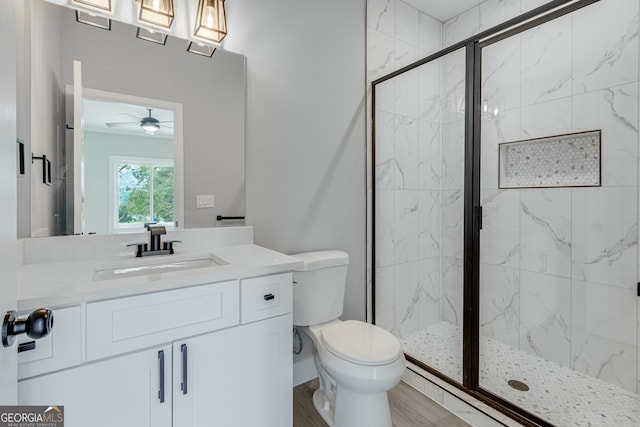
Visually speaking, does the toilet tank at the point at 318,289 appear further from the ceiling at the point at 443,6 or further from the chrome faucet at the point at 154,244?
the ceiling at the point at 443,6

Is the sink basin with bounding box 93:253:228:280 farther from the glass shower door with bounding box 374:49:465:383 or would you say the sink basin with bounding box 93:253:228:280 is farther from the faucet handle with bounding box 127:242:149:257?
the glass shower door with bounding box 374:49:465:383

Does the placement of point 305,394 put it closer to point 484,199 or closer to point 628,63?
point 484,199

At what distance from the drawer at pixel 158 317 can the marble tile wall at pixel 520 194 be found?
4.59 feet

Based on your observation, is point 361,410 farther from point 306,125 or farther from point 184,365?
point 306,125

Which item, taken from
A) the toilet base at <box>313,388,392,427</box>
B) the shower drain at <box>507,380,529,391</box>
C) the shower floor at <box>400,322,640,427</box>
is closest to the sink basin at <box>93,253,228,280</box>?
the toilet base at <box>313,388,392,427</box>

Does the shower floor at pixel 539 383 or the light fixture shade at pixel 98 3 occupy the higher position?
the light fixture shade at pixel 98 3

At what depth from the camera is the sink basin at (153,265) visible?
1225mm

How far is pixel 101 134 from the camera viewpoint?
4.51 ft

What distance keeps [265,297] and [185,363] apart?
0.34m

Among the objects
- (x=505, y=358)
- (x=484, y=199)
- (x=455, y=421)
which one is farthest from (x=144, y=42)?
(x=505, y=358)

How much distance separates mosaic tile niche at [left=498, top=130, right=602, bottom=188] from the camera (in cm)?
184

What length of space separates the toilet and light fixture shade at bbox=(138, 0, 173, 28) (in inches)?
52.3

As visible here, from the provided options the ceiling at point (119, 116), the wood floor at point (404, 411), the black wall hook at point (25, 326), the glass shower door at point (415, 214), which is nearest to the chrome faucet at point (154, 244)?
the ceiling at point (119, 116)

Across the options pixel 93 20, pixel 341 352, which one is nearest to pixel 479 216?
pixel 341 352
